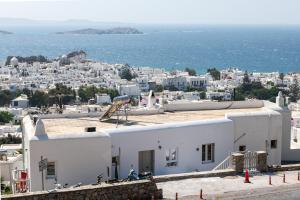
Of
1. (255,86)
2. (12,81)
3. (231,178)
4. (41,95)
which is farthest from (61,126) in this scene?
(12,81)

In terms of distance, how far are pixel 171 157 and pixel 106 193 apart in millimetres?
6633

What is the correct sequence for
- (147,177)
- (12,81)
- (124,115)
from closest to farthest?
(147,177), (124,115), (12,81)

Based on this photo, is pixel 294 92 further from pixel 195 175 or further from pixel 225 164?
pixel 195 175

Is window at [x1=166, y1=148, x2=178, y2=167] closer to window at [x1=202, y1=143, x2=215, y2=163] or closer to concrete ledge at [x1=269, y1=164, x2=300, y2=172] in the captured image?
window at [x1=202, y1=143, x2=215, y2=163]

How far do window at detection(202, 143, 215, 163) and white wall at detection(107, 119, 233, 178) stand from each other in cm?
15

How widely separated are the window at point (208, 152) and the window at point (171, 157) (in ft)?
4.47

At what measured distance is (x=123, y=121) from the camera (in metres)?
24.0

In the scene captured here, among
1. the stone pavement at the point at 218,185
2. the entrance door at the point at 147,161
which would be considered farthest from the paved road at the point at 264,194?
the entrance door at the point at 147,161

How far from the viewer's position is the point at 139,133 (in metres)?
21.0

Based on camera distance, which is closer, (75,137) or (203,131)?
(75,137)

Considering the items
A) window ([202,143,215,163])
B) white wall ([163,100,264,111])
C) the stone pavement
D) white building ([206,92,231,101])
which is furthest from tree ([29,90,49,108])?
the stone pavement

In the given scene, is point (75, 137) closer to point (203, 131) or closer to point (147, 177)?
point (147, 177)

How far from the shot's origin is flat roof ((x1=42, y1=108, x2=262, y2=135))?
22.3m

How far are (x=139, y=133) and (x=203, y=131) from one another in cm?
302
